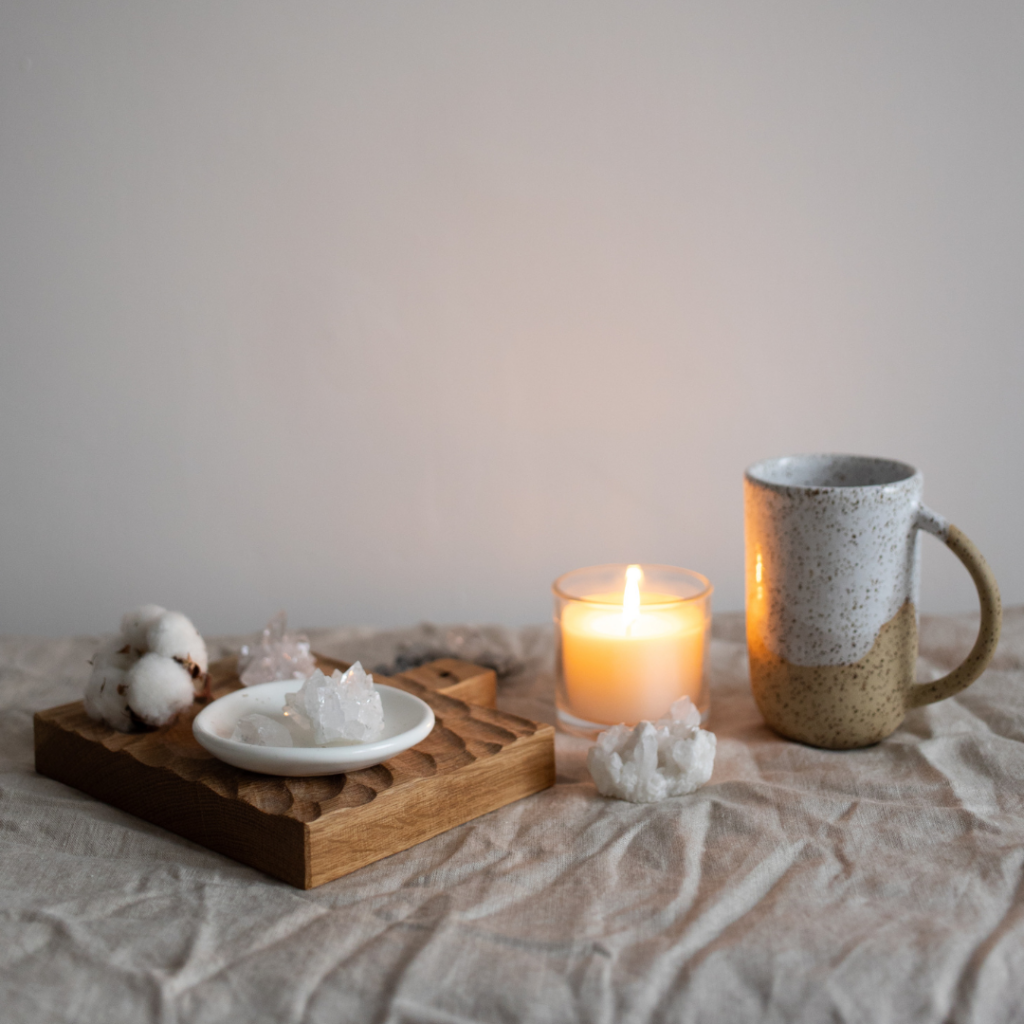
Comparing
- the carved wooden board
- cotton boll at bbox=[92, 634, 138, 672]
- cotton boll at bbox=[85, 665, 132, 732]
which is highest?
cotton boll at bbox=[92, 634, 138, 672]

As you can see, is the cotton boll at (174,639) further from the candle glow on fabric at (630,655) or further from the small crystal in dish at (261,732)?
the candle glow on fabric at (630,655)

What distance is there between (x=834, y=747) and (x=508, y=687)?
0.29m

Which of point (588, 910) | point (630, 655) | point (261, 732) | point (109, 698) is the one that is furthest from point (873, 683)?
point (109, 698)

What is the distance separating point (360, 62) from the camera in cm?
105

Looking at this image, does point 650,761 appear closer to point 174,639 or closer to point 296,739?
point 296,739

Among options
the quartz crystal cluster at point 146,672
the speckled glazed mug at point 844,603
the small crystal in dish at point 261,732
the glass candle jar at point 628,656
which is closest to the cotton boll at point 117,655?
the quartz crystal cluster at point 146,672

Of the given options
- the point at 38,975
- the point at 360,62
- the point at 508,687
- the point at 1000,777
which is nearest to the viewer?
the point at 38,975

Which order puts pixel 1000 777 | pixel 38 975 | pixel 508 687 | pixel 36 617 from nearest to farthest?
pixel 38 975 → pixel 1000 777 → pixel 508 687 → pixel 36 617

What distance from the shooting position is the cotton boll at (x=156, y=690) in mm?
671

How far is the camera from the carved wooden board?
1.84ft

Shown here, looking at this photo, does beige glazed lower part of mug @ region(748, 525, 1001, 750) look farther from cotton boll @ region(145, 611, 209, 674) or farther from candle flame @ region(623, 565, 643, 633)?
cotton boll @ region(145, 611, 209, 674)

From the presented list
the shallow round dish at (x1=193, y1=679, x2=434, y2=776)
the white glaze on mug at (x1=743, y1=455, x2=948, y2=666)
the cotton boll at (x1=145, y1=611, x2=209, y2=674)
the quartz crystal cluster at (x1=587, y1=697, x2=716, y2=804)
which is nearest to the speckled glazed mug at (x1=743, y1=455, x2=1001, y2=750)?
the white glaze on mug at (x1=743, y1=455, x2=948, y2=666)

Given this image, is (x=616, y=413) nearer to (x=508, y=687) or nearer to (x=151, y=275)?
(x=508, y=687)

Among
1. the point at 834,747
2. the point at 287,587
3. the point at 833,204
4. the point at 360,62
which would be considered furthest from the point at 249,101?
the point at 834,747
